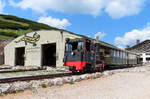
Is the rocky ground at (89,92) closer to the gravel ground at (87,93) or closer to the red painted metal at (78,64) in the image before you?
the gravel ground at (87,93)

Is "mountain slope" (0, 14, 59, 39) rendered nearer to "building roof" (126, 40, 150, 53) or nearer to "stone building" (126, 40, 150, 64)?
"building roof" (126, 40, 150, 53)

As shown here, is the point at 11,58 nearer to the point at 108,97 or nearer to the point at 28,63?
the point at 28,63

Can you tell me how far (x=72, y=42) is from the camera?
13.5 meters

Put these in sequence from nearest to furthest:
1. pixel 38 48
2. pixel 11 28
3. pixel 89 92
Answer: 1. pixel 89 92
2. pixel 38 48
3. pixel 11 28

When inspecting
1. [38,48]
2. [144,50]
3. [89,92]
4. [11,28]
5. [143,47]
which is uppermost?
[11,28]

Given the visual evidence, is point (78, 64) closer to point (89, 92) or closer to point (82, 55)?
point (82, 55)

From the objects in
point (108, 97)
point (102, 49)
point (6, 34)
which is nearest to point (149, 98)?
→ point (108, 97)

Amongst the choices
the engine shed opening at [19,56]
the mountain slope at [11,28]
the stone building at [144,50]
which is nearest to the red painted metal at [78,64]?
the engine shed opening at [19,56]

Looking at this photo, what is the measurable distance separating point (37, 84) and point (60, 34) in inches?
708

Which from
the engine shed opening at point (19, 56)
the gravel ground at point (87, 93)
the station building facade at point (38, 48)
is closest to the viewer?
the gravel ground at point (87, 93)

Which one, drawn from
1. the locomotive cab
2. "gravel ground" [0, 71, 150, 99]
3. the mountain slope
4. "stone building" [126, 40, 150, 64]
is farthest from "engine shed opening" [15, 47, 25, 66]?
"stone building" [126, 40, 150, 64]

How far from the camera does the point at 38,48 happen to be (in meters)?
30.3

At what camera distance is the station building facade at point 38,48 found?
1016 inches

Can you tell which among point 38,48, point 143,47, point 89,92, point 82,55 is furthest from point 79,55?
point 143,47
